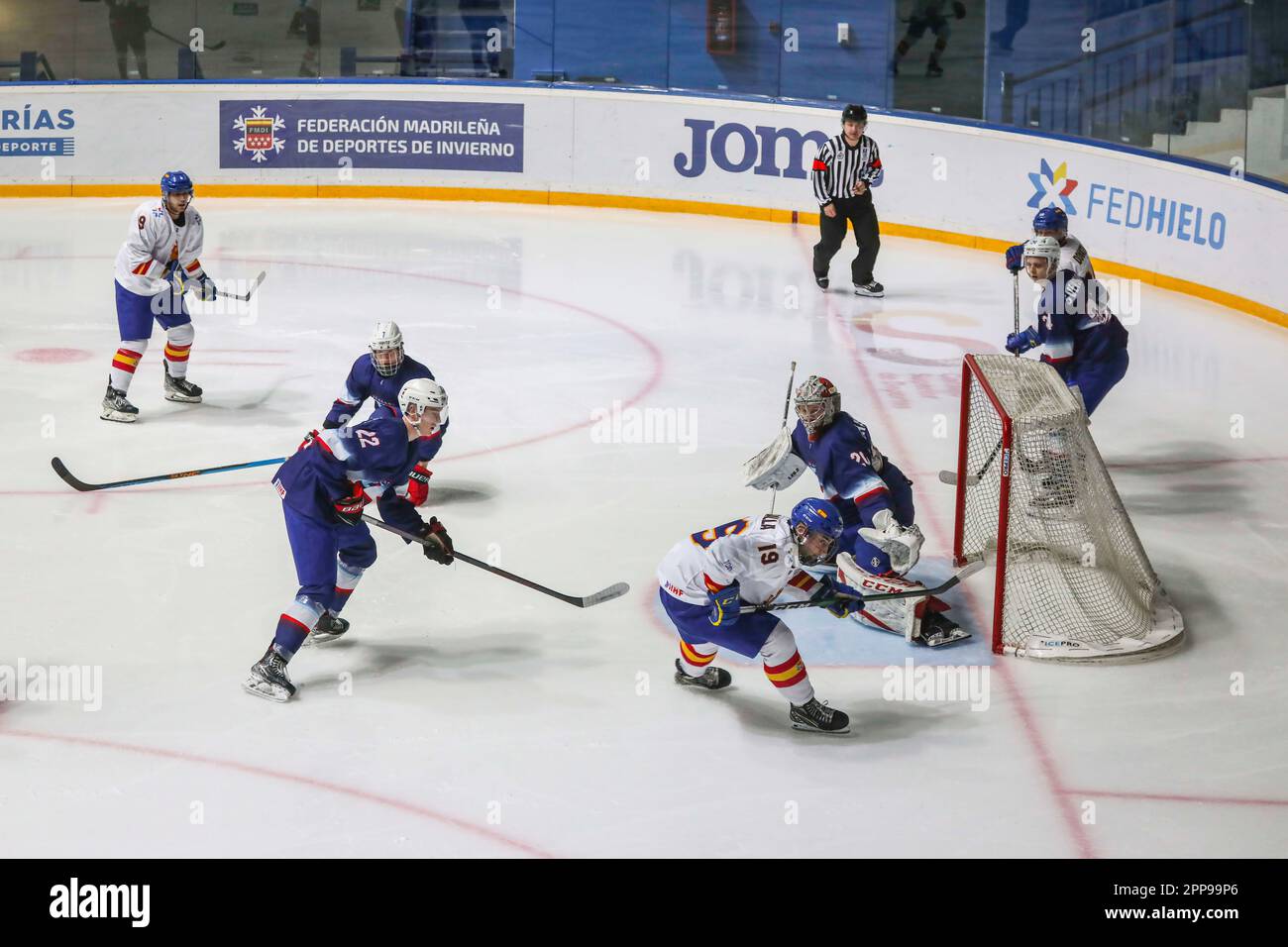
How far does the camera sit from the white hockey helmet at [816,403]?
233 inches

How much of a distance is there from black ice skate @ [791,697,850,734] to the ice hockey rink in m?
0.08

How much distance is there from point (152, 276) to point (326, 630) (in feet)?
11.5

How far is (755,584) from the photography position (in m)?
5.13

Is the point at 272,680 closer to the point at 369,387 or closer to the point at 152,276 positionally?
the point at 369,387

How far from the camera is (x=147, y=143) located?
15.6m

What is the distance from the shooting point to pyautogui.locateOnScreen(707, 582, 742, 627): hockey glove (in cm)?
504

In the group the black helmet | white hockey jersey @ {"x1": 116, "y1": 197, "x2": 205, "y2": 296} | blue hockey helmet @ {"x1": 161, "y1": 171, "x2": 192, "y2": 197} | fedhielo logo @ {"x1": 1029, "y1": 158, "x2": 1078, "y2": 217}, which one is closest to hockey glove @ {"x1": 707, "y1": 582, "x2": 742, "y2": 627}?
blue hockey helmet @ {"x1": 161, "y1": 171, "x2": 192, "y2": 197}

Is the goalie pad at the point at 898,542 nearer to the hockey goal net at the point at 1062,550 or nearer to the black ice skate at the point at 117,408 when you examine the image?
the hockey goal net at the point at 1062,550

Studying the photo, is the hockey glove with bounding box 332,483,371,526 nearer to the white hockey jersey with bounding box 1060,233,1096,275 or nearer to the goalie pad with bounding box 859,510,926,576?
the goalie pad with bounding box 859,510,926,576

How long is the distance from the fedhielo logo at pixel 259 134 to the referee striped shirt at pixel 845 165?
239 inches

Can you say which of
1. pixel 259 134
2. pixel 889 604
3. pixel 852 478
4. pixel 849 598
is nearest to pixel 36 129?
pixel 259 134

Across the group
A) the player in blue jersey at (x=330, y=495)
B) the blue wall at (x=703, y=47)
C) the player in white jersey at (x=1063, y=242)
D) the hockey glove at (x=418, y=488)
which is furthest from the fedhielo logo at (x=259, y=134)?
the player in blue jersey at (x=330, y=495)

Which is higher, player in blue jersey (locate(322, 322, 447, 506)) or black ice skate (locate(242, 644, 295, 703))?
player in blue jersey (locate(322, 322, 447, 506))

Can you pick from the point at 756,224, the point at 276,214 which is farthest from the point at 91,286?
the point at 756,224
